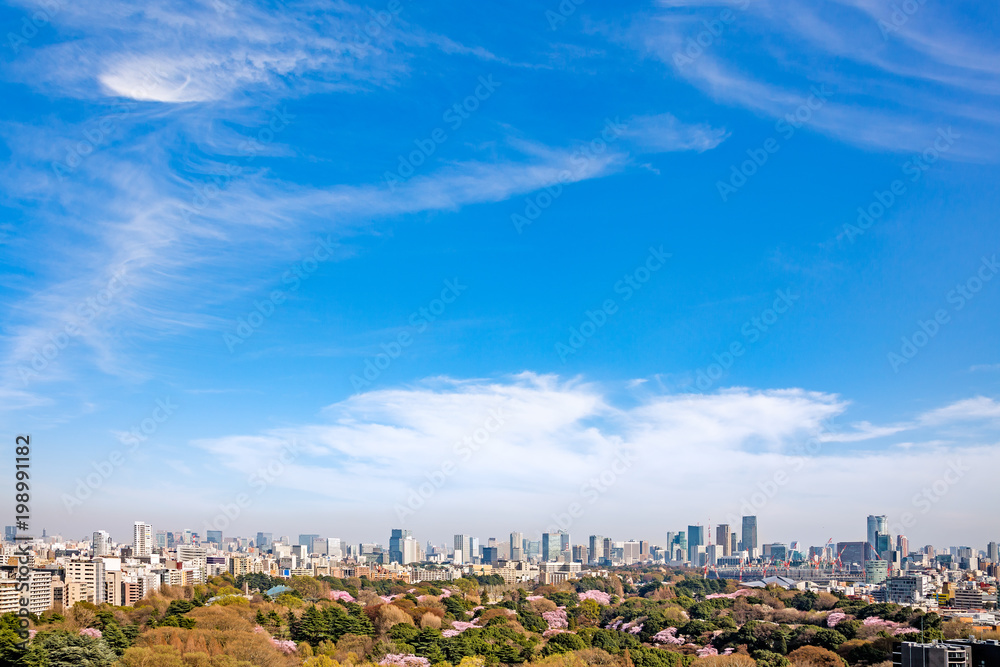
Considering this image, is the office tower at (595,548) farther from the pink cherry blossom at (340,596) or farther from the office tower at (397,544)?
the pink cherry blossom at (340,596)

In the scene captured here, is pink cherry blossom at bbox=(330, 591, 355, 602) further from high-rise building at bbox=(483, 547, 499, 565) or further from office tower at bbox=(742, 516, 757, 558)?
office tower at bbox=(742, 516, 757, 558)

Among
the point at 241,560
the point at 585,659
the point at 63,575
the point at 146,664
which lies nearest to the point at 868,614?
the point at 585,659

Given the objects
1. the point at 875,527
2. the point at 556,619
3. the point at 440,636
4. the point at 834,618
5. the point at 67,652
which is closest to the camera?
the point at 67,652

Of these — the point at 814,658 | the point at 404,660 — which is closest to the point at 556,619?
the point at 404,660

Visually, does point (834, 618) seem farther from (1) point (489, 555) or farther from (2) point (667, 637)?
(1) point (489, 555)

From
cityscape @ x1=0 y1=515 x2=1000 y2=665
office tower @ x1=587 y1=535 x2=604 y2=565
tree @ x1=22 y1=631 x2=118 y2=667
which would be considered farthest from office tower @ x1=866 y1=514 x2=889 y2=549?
tree @ x1=22 y1=631 x2=118 y2=667

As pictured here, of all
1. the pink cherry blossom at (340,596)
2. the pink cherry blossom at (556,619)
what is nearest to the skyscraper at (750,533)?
the pink cherry blossom at (556,619)
